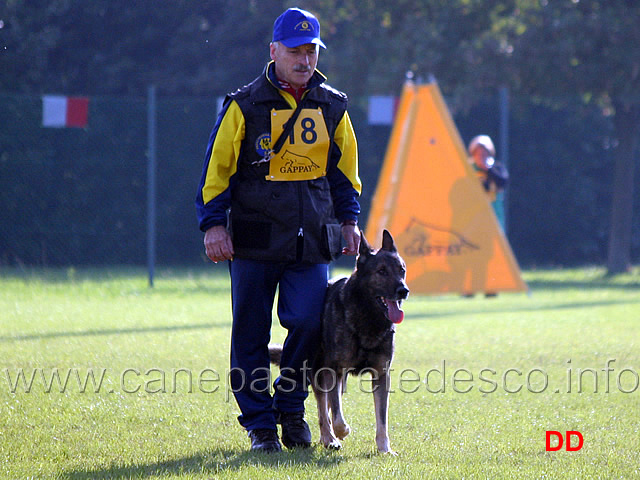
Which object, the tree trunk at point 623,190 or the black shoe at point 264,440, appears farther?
the tree trunk at point 623,190

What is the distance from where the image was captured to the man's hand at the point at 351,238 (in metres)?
5.29

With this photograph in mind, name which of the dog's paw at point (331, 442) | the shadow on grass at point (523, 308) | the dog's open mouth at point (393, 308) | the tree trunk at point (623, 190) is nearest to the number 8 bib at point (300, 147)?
the dog's open mouth at point (393, 308)

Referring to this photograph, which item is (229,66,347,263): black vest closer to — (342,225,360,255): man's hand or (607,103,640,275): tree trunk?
(342,225,360,255): man's hand

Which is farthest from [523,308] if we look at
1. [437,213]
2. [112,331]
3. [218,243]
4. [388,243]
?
[218,243]

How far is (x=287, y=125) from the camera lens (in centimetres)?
487

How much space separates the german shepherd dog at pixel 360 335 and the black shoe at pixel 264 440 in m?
0.26

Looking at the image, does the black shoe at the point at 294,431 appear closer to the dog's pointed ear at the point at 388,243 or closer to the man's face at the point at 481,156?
the dog's pointed ear at the point at 388,243

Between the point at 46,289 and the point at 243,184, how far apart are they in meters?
9.52

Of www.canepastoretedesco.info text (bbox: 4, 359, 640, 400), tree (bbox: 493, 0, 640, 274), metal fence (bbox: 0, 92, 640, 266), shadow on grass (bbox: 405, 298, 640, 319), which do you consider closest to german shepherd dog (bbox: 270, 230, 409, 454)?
www.canepastoretedesco.info text (bbox: 4, 359, 640, 400)

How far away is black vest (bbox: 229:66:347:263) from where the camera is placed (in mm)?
4871

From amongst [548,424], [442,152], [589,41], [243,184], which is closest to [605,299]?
[442,152]

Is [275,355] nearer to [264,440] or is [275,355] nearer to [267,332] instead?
[267,332]

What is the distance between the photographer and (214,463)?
4.44 meters

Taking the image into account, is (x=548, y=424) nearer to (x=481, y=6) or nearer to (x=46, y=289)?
(x=46, y=289)
